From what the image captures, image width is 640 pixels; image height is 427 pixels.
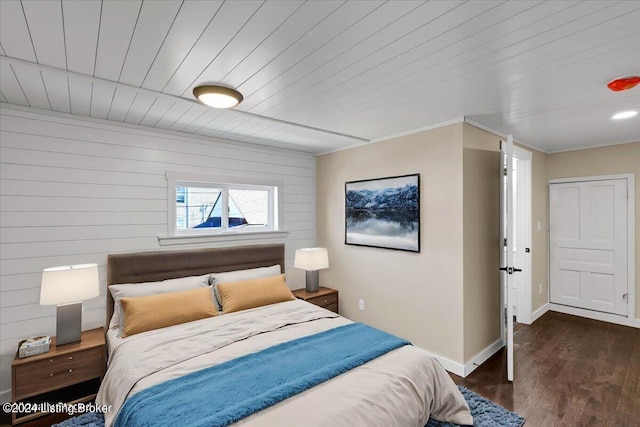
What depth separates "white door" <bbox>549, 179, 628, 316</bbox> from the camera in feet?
13.2

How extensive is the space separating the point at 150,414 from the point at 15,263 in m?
2.02

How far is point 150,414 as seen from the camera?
1.48 meters

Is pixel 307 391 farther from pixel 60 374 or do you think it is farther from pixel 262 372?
pixel 60 374

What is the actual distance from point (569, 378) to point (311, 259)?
2785 mm

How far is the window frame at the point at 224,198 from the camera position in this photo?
3.26 meters

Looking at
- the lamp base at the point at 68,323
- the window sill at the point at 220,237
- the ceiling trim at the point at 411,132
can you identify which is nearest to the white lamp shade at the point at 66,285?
the lamp base at the point at 68,323

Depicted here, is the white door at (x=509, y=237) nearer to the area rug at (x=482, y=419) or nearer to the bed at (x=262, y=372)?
the area rug at (x=482, y=419)

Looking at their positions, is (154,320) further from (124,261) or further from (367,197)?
(367,197)

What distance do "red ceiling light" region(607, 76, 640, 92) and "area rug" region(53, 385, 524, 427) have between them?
2.43m

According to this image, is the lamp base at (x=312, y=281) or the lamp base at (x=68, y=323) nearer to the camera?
the lamp base at (x=68, y=323)

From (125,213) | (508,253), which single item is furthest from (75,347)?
(508,253)

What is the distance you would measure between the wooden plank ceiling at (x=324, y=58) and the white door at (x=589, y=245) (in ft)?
6.27

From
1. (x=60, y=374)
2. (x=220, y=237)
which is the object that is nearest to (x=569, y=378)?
(x=220, y=237)

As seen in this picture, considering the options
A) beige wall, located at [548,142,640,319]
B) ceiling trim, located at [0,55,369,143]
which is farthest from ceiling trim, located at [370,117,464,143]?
beige wall, located at [548,142,640,319]
